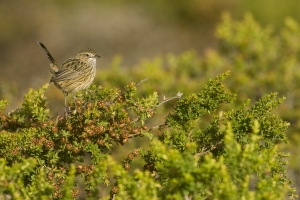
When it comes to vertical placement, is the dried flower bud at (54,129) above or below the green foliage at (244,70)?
below

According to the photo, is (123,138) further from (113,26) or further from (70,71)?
(113,26)

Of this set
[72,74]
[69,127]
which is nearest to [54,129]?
[69,127]

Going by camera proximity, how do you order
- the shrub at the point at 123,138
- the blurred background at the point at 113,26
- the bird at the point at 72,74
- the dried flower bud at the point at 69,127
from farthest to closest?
the blurred background at the point at 113,26 < the bird at the point at 72,74 < the dried flower bud at the point at 69,127 < the shrub at the point at 123,138

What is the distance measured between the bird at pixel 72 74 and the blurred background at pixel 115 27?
12156mm

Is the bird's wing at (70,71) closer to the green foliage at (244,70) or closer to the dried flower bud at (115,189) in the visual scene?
the green foliage at (244,70)

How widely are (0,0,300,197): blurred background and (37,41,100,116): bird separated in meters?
12.2

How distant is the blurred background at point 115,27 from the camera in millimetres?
20906

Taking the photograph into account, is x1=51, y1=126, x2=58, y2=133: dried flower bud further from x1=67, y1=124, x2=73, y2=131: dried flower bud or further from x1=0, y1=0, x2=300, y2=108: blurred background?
x1=0, y1=0, x2=300, y2=108: blurred background

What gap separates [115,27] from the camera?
901 inches

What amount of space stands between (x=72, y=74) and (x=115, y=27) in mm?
16346

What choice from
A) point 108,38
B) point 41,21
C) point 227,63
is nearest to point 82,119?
point 227,63

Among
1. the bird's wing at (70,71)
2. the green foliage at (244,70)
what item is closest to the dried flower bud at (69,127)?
the bird's wing at (70,71)

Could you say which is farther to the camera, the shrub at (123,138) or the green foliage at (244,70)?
the green foliage at (244,70)

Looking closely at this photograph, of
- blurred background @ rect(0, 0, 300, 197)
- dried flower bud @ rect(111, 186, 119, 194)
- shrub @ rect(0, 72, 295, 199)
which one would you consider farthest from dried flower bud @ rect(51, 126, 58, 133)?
blurred background @ rect(0, 0, 300, 197)
